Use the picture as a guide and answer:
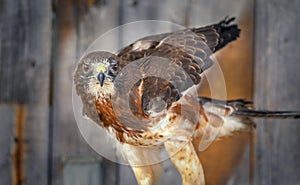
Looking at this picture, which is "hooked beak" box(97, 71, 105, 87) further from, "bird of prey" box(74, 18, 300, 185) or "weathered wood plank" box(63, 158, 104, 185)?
"weathered wood plank" box(63, 158, 104, 185)

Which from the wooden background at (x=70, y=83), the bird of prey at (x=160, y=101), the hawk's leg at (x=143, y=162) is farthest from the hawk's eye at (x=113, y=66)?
the wooden background at (x=70, y=83)

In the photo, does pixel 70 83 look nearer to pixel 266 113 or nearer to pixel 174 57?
pixel 174 57

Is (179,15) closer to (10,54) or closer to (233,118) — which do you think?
(233,118)

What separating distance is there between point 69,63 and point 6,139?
0.22 metres

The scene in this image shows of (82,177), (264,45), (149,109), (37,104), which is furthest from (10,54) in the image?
(264,45)

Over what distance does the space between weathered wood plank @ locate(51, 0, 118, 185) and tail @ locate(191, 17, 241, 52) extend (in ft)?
0.71

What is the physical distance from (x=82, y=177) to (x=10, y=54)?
0.31m

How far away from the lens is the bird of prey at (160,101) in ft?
2.89

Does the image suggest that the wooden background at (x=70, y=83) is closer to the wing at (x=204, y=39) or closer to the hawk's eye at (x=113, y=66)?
the wing at (x=204, y=39)

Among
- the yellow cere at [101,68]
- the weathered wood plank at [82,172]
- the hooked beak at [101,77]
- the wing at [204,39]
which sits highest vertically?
the wing at [204,39]

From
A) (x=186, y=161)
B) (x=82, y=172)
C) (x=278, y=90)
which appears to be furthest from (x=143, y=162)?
(x=278, y=90)

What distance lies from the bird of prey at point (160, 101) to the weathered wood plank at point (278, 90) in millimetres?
38

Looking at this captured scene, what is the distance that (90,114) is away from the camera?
92 cm

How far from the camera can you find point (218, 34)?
992 mm
